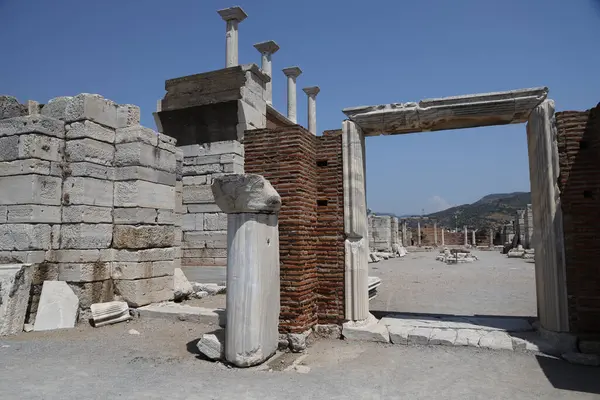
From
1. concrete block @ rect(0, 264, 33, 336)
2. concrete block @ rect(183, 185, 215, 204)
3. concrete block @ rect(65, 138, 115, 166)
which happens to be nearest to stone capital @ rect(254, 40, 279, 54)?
concrete block @ rect(183, 185, 215, 204)

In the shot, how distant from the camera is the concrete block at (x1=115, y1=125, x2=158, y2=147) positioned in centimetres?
745

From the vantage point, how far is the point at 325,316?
6.04 metres

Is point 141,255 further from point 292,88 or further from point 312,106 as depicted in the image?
point 312,106

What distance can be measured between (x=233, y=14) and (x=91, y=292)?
940cm

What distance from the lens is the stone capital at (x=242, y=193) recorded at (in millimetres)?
4832

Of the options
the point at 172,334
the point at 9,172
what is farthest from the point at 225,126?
the point at 172,334

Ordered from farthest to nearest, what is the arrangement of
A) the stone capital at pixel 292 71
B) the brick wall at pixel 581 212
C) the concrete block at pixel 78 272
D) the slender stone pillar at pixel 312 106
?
the slender stone pillar at pixel 312 106
the stone capital at pixel 292 71
the concrete block at pixel 78 272
the brick wall at pixel 581 212

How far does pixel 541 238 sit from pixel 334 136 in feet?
9.95

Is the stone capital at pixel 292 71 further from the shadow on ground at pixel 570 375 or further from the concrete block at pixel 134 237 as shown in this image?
the shadow on ground at pixel 570 375

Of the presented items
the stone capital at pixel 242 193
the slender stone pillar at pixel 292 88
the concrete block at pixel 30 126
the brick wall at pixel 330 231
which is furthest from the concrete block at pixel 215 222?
the slender stone pillar at pixel 292 88

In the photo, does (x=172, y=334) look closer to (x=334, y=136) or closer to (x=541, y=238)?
(x=334, y=136)

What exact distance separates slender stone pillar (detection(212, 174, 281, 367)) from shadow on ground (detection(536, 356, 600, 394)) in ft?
9.93

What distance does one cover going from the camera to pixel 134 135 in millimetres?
7457

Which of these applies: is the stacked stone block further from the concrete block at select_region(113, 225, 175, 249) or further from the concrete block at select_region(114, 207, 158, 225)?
the concrete block at select_region(114, 207, 158, 225)
